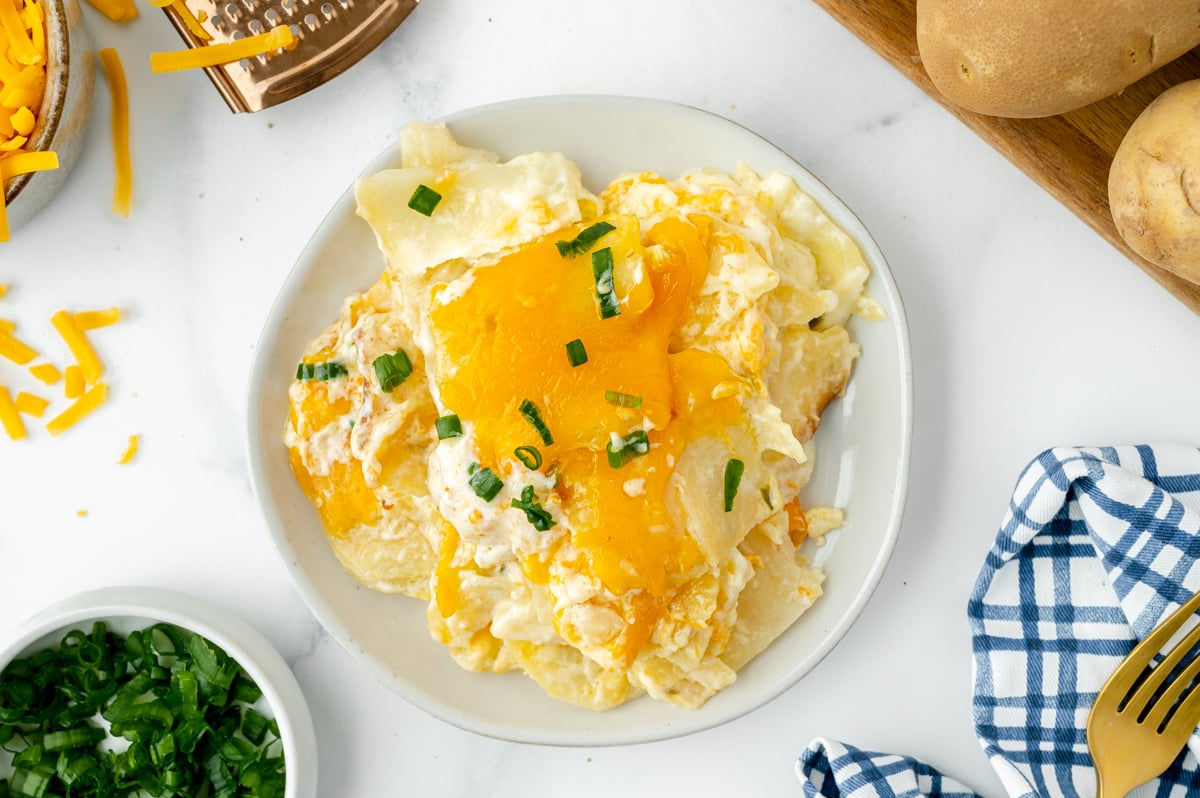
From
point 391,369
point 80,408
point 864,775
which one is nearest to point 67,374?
point 80,408

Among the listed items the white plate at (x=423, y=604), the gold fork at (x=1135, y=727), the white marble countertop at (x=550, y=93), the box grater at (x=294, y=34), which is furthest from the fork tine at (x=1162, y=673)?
the box grater at (x=294, y=34)

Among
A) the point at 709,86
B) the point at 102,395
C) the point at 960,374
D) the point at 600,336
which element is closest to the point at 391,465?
the point at 600,336

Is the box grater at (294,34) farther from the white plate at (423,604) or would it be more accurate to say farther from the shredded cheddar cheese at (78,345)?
the shredded cheddar cheese at (78,345)

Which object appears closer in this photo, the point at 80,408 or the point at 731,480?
the point at 731,480

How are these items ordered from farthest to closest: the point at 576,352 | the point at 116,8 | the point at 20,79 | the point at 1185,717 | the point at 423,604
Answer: the point at 116,8 → the point at 423,604 → the point at 20,79 → the point at 1185,717 → the point at 576,352

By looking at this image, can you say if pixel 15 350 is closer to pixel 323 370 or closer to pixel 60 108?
pixel 60 108

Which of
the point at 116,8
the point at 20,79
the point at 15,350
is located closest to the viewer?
the point at 20,79
